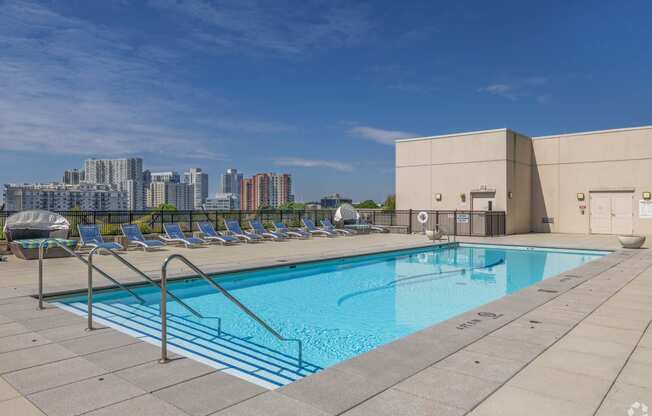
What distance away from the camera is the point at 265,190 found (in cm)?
10238

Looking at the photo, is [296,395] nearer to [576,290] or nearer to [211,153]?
[576,290]

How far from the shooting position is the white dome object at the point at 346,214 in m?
21.3

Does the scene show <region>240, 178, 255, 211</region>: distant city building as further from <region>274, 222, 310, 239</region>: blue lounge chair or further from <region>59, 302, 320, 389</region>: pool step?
<region>59, 302, 320, 389</region>: pool step

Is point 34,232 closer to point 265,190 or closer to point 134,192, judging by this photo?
point 265,190

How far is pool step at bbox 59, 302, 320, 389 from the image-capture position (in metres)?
3.97

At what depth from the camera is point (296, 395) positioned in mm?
2918

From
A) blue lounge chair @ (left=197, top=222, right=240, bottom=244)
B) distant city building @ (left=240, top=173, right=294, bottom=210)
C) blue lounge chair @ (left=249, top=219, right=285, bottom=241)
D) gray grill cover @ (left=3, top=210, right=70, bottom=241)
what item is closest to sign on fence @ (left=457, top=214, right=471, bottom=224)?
blue lounge chair @ (left=249, top=219, right=285, bottom=241)

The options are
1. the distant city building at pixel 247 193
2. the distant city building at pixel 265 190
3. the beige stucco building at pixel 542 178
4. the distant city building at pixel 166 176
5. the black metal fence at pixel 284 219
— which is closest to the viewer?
the black metal fence at pixel 284 219

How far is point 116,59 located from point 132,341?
47.6 feet

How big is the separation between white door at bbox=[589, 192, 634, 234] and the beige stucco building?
1.4 inches

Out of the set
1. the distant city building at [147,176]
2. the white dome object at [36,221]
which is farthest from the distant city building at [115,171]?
the white dome object at [36,221]

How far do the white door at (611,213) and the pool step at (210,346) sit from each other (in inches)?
753

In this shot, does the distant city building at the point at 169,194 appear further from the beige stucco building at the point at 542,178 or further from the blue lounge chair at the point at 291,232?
the blue lounge chair at the point at 291,232

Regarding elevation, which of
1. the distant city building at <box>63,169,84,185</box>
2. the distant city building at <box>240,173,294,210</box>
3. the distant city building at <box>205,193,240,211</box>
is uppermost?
the distant city building at <box>63,169,84,185</box>
